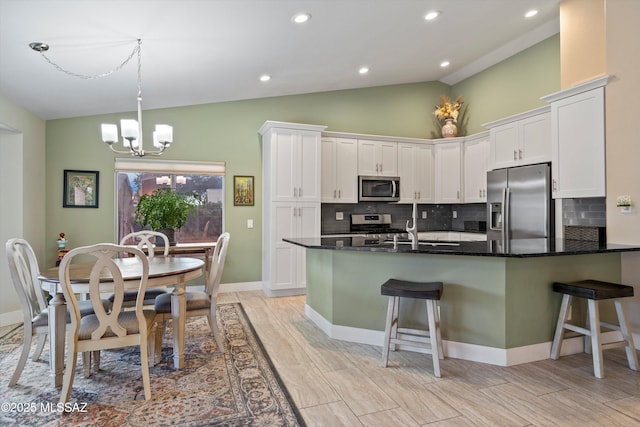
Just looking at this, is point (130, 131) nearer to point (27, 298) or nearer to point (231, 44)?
point (231, 44)

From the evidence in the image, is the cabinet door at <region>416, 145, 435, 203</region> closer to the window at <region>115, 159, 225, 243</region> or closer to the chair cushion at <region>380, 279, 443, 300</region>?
the window at <region>115, 159, 225, 243</region>

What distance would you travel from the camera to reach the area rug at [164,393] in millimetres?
2059

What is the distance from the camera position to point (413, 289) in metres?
2.63

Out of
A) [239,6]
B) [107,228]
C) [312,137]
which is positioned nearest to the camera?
[239,6]

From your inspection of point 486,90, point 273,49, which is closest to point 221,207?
point 273,49

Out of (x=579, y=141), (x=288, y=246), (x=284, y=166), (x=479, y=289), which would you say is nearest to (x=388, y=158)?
(x=284, y=166)

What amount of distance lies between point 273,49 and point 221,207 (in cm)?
252

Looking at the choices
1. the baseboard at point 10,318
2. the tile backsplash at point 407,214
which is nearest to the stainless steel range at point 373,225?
the tile backsplash at point 407,214

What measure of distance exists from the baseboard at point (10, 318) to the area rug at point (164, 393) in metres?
0.89

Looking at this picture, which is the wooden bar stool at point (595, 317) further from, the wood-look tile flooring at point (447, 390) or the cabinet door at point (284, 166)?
the cabinet door at point (284, 166)

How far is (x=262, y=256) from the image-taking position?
5465mm

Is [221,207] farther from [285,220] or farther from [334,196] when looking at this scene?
[334,196]

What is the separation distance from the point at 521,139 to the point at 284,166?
3103mm

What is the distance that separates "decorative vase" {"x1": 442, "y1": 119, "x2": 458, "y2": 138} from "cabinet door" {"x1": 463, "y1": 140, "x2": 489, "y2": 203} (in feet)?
1.01
